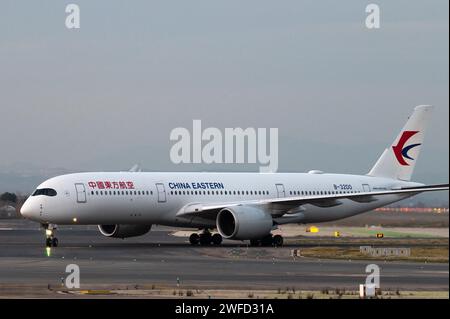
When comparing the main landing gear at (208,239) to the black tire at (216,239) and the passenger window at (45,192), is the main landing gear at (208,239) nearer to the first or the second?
the black tire at (216,239)

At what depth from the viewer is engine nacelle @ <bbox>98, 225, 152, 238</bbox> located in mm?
65688

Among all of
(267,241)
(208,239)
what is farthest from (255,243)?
(208,239)

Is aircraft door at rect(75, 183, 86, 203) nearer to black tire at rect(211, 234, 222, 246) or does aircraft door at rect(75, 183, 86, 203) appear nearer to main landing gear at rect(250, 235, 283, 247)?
black tire at rect(211, 234, 222, 246)

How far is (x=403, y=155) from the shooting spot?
242 ft

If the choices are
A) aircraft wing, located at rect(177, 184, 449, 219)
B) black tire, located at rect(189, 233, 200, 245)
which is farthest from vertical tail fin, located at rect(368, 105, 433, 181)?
black tire, located at rect(189, 233, 200, 245)

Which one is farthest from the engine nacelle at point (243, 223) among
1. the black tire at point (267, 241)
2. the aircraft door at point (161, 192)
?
the aircraft door at point (161, 192)

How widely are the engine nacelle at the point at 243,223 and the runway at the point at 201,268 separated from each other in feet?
3.40

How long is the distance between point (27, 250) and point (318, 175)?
22035mm

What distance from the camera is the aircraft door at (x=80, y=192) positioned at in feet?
196

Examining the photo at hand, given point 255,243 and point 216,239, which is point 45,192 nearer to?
point 216,239

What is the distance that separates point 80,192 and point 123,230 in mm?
6691

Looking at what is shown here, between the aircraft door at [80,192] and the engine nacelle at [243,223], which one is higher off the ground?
the aircraft door at [80,192]

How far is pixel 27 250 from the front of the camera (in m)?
56.2
